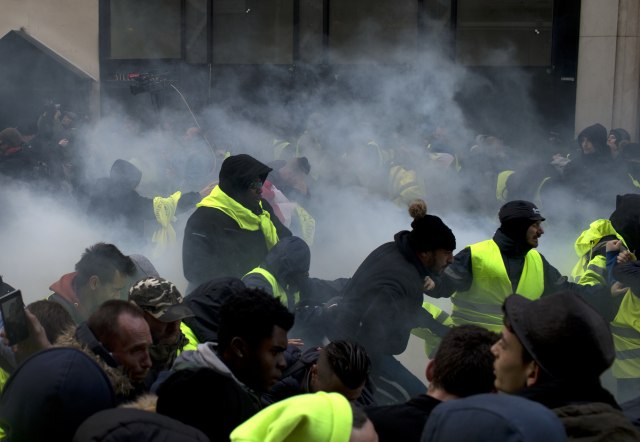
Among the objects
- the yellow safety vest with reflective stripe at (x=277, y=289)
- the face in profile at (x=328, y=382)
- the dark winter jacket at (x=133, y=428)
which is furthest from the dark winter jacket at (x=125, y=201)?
the dark winter jacket at (x=133, y=428)

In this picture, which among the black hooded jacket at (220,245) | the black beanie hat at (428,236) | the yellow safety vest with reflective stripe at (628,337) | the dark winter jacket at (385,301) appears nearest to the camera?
the dark winter jacket at (385,301)

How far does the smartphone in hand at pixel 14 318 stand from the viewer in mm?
3309

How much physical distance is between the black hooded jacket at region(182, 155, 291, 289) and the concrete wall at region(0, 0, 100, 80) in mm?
8488

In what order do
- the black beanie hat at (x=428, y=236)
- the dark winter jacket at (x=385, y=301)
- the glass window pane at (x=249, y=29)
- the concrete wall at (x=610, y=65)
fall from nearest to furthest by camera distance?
the dark winter jacket at (x=385, y=301) → the black beanie hat at (x=428, y=236) → the concrete wall at (x=610, y=65) → the glass window pane at (x=249, y=29)

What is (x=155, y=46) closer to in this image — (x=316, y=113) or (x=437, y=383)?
(x=316, y=113)

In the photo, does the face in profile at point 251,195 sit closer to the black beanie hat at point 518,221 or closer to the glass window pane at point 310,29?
the black beanie hat at point 518,221

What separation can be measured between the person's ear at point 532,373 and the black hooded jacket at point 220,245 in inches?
137

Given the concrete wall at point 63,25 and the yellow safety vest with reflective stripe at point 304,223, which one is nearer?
the yellow safety vest with reflective stripe at point 304,223

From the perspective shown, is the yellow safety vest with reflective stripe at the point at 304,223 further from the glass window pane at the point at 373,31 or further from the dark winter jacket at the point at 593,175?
the glass window pane at the point at 373,31

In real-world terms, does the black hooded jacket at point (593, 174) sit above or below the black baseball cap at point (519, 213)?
below

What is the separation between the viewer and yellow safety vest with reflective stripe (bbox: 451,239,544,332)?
17.4ft

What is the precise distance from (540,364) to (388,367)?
7.72ft

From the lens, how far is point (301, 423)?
231 centimetres

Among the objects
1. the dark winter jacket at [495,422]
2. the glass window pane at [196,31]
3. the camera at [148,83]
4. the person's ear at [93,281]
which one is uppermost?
the glass window pane at [196,31]
